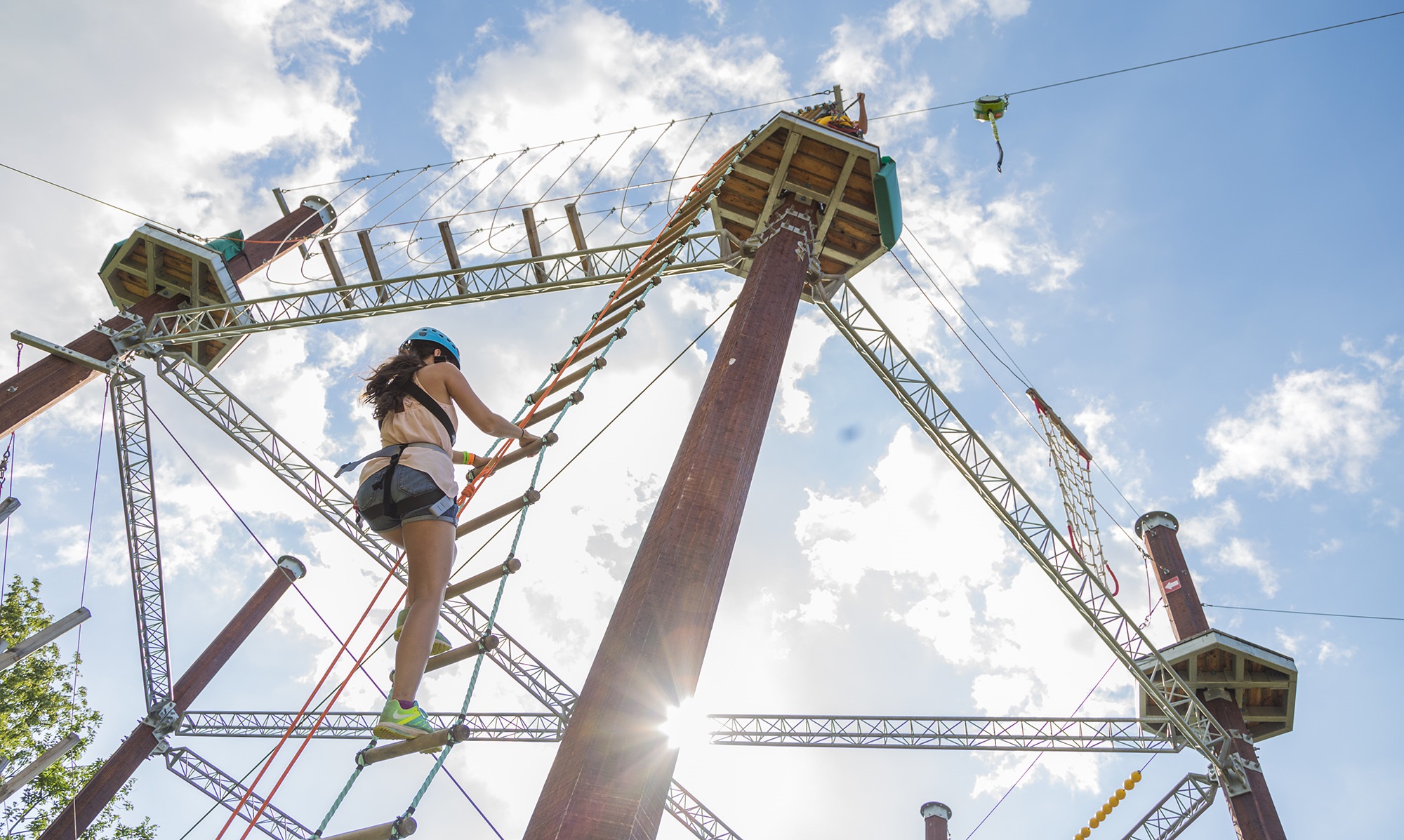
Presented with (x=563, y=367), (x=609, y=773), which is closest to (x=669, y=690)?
(x=609, y=773)

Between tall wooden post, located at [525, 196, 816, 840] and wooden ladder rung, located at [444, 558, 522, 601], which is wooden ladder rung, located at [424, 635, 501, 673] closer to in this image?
wooden ladder rung, located at [444, 558, 522, 601]

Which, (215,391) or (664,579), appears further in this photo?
(215,391)

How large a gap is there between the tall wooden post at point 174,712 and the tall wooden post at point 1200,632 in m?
16.7

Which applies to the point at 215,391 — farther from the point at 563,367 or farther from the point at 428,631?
the point at 428,631

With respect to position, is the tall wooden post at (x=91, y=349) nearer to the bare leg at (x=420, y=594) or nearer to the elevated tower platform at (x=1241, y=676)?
the bare leg at (x=420, y=594)

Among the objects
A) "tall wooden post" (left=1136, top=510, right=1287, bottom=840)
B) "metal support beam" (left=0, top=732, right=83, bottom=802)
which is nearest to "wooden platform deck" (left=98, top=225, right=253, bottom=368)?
"metal support beam" (left=0, top=732, right=83, bottom=802)

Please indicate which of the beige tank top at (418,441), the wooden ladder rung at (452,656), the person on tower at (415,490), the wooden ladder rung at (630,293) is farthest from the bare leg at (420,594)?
the wooden ladder rung at (630,293)

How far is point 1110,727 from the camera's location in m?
13.2

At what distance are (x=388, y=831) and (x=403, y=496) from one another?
1.19 metres

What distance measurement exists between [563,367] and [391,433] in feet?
6.96

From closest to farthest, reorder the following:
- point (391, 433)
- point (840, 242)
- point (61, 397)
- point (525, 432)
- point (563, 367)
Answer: point (391, 433), point (525, 432), point (563, 367), point (840, 242), point (61, 397)

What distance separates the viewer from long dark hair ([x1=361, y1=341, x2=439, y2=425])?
11.9 ft

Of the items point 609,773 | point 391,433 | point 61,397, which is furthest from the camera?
point 61,397

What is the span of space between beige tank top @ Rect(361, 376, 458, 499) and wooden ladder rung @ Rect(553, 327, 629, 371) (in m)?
2.02
